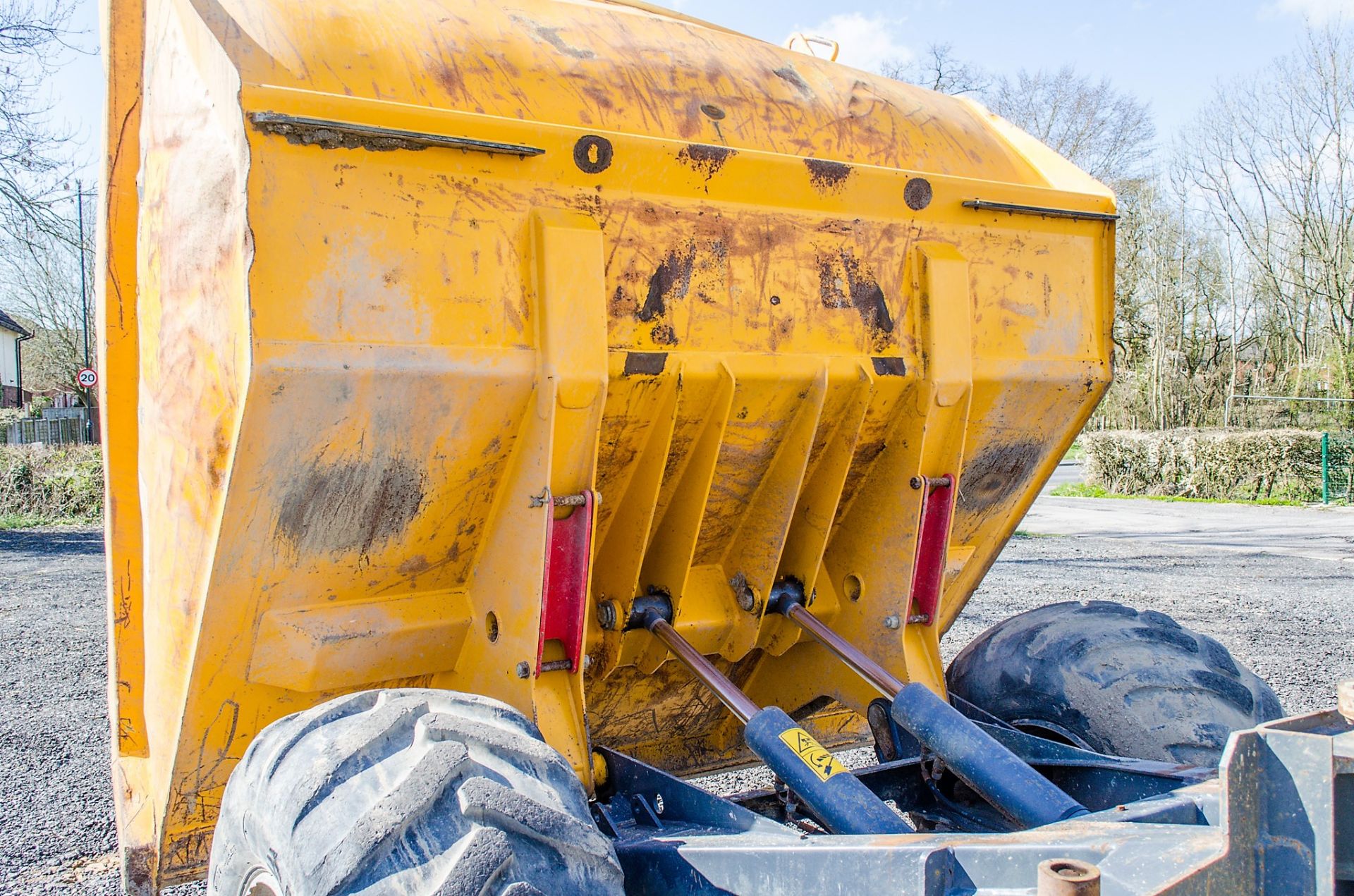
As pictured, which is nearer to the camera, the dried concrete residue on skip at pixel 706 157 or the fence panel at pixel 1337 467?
the dried concrete residue on skip at pixel 706 157

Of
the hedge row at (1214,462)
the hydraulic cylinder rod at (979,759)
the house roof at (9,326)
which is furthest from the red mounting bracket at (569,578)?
the house roof at (9,326)

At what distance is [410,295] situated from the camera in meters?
2.26

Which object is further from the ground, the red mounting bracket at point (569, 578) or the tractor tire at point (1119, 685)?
the red mounting bracket at point (569, 578)

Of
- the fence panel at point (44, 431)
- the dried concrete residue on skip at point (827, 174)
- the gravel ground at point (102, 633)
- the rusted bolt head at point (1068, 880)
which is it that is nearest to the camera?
the rusted bolt head at point (1068, 880)

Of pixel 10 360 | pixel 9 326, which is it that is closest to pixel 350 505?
pixel 9 326

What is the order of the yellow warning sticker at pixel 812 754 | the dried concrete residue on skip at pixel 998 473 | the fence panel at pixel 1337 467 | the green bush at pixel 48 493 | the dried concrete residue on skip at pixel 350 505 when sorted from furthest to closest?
the fence panel at pixel 1337 467 → the green bush at pixel 48 493 → the dried concrete residue on skip at pixel 998 473 → the dried concrete residue on skip at pixel 350 505 → the yellow warning sticker at pixel 812 754

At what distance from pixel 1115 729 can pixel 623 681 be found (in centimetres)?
136

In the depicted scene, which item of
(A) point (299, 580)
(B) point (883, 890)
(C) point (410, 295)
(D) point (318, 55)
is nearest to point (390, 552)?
(A) point (299, 580)

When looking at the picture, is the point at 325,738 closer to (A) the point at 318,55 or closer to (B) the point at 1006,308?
(A) the point at 318,55

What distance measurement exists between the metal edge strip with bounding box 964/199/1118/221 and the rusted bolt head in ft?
6.47

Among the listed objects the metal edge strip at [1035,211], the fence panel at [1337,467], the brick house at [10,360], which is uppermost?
the brick house at [10,360]

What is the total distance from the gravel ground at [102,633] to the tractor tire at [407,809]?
2.28m

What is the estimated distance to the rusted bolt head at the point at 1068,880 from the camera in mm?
1360

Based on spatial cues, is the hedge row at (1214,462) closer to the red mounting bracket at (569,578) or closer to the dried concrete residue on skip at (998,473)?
the dried concrete residue on skip at (998,473)
